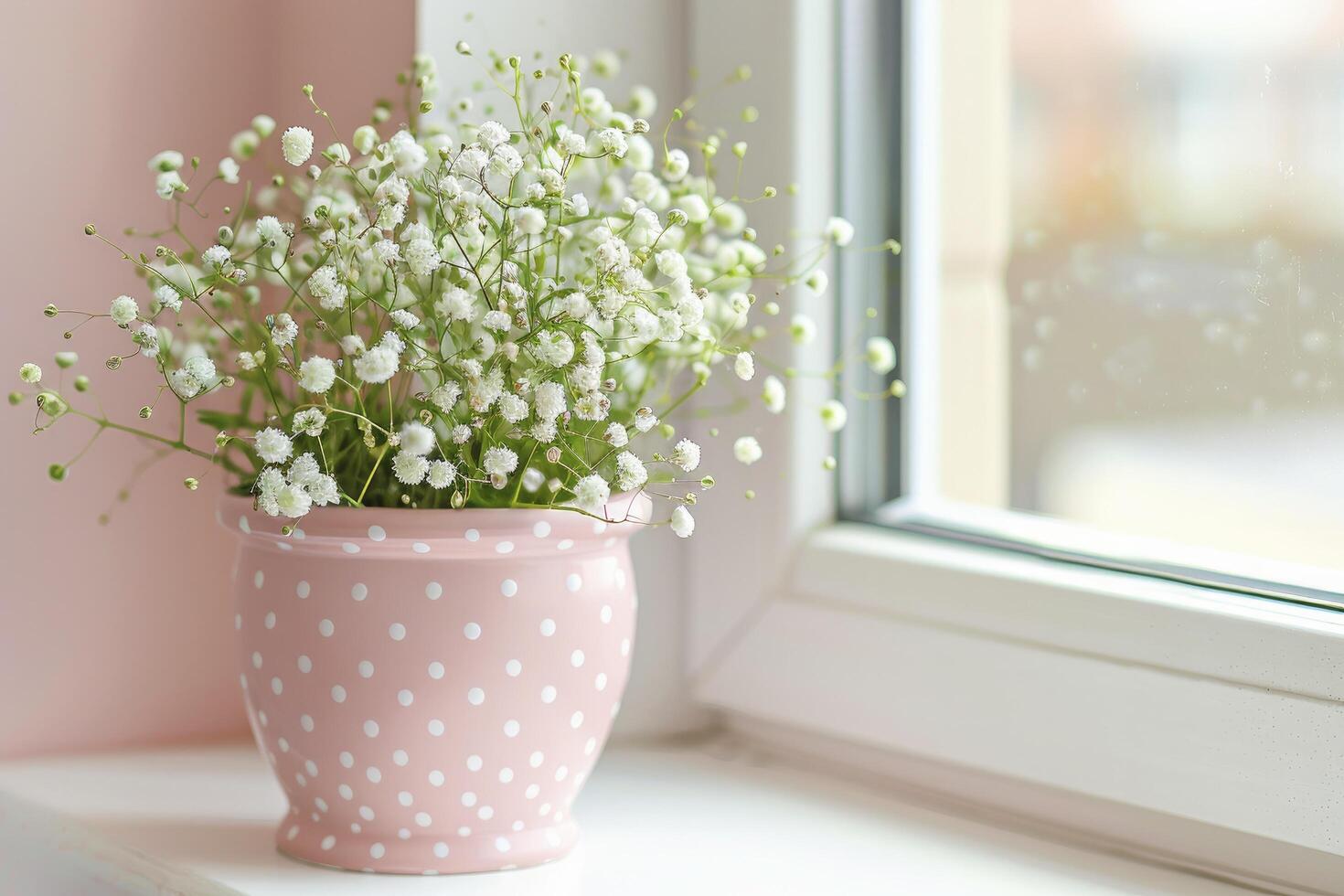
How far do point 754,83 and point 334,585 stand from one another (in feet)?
1.31

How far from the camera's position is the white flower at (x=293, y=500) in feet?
1.84

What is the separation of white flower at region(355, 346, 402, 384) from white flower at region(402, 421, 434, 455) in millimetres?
25


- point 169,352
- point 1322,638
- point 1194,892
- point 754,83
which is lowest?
point 1194,892

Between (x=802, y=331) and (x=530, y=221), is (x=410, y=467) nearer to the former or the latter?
(x=530, y=221)

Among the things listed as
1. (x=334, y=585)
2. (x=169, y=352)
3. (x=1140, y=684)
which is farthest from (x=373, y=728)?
(x=1140, y=684)

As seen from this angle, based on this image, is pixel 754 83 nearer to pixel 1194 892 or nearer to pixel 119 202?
pixel 119 202

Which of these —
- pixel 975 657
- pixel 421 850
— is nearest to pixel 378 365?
pixel 421 850

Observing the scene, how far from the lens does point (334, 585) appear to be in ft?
2.02

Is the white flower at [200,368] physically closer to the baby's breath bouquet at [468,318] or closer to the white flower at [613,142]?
the baby's breath bouquet at [468,318]

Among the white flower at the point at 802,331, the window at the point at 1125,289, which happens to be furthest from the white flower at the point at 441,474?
the window at the point at 1125,289

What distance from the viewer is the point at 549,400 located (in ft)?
1.88

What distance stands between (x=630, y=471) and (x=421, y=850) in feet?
0.69

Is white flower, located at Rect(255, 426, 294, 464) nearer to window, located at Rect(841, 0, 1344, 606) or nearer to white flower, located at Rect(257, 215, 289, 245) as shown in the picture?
white flower, located at Rect(257, 215, 289, 245)

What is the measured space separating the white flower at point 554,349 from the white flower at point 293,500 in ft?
0.37
